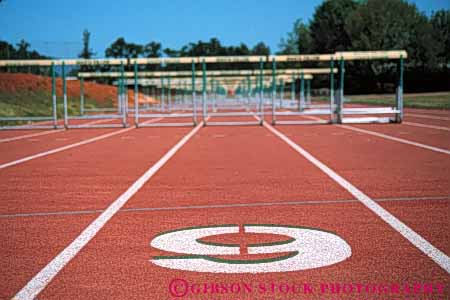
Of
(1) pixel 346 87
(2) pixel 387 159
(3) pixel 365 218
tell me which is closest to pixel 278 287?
(3) pixel 365 218

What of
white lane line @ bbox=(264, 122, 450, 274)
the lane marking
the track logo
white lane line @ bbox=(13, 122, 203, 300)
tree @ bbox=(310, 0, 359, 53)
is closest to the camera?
white lane line @ bbox=(13, 122, 203, 300)

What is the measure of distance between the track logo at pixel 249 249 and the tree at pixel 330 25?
9049cm

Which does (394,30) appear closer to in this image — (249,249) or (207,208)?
(207,208)

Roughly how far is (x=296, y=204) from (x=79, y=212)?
2.25 metres

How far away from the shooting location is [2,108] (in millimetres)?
28391

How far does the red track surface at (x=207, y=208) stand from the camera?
388cm

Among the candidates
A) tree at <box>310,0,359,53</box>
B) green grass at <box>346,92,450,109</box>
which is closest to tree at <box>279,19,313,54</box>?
tree at <box>310,0,359,53</box>

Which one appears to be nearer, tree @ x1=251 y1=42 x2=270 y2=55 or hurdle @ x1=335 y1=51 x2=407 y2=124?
hurdle @ x1=335 y1=51 x2=407 y2=124

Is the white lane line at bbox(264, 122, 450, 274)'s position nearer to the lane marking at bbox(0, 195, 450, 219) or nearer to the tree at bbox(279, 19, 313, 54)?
the lane marking at bbox(0, 195, 450, 219)

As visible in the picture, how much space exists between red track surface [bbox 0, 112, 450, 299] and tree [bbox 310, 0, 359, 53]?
85.6m

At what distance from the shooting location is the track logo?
4113mm

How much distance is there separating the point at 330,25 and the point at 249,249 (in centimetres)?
9906

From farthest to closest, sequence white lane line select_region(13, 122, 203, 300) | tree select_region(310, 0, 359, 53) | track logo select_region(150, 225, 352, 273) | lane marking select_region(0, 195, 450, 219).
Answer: tree select_region(310, 0, 359, 53) < lane marking select_region(0, 195, 450, 219) < track logo select_region(150, 225, 352, 273) < white lane line select_region(13, 122, 203, 300)

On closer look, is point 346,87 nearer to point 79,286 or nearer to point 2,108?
point 2,108
